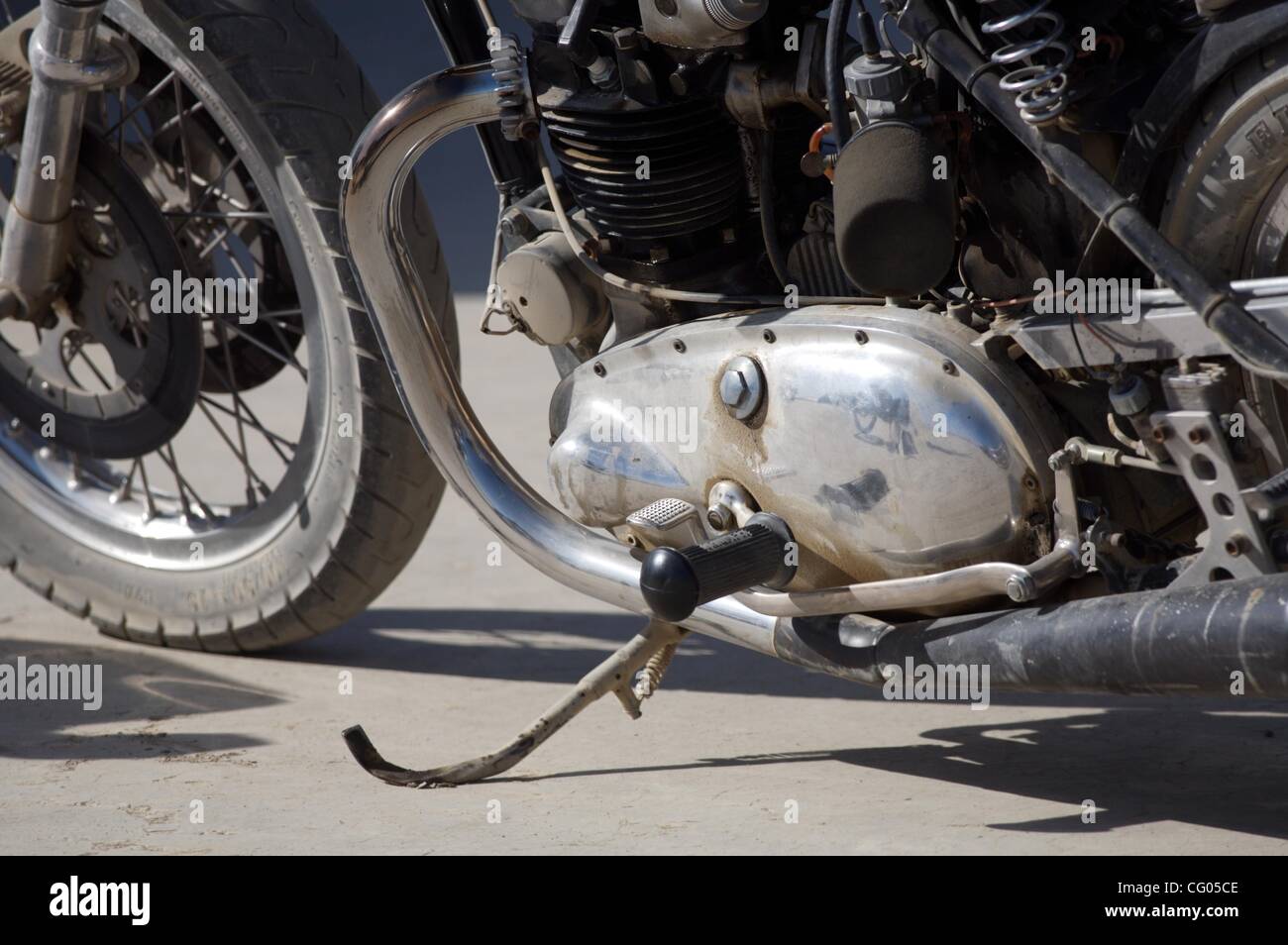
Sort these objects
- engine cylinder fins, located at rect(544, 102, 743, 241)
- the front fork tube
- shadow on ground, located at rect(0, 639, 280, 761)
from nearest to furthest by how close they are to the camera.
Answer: engine cylinder fins, located at rect(544, 102, 743, 241) < shadow on ground, located at rect(0, 639, 280, 761) < the front fork tube

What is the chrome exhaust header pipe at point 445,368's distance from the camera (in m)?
2.50

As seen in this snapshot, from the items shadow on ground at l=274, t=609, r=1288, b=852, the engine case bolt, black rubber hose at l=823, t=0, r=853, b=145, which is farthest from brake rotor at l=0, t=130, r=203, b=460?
the engine case bolt

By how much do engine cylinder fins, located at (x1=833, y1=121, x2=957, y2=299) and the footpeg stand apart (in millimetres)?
401

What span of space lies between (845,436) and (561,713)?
0.70 metres

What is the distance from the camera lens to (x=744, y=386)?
2.34m

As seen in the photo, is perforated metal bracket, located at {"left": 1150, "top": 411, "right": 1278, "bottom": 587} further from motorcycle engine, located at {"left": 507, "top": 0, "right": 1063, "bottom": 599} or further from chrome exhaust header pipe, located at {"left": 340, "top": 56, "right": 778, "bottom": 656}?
chrome exhaust header pipe, located at {"left": 340, "top": 56, "right": 778, "bottom": 656}

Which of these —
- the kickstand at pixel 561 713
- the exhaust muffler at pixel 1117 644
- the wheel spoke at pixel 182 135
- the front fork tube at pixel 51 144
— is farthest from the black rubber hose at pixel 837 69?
the wheel spoke at pixel 182 135

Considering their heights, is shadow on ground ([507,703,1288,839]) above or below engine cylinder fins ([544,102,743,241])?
below

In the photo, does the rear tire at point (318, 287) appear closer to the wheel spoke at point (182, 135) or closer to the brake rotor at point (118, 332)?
the wheel spoke at point (182, 135)

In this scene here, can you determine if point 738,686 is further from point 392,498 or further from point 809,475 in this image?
point 809,475

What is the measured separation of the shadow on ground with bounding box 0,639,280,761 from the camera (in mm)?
2871

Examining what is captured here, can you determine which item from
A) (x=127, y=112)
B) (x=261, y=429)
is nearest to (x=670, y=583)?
(x=261, y=429)

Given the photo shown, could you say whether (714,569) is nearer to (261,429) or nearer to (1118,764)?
(1118,764)
